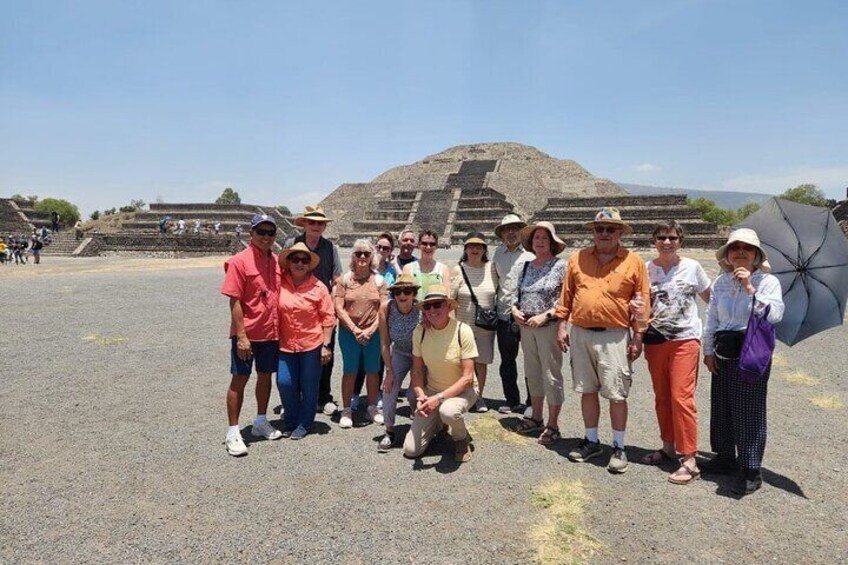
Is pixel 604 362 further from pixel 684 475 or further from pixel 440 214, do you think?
pixel 440 214

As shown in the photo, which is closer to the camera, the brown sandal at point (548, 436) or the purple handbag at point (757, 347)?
the purple handbag at point (757, 347)

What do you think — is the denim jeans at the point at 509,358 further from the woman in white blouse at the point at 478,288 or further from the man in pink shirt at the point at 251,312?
the man in pink shirt at the point at 251,312

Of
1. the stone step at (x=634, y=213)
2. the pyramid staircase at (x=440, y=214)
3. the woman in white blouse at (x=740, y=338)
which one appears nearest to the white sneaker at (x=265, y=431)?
the woman in white blouse at (x=740, y=338)

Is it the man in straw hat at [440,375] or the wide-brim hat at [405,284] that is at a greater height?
the wide-brim hat at [405,284]

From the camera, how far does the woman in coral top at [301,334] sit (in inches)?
175

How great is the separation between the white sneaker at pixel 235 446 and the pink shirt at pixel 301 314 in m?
0.82

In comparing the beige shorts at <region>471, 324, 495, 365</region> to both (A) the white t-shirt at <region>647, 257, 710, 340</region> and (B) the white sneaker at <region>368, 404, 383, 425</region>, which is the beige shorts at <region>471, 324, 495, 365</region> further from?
(A) the white t-shirt at <region>647, 257, 710, 340</region>

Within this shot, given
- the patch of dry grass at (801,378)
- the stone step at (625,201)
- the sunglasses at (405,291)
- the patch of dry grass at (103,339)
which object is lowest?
the patch of dry grass at (801,378)

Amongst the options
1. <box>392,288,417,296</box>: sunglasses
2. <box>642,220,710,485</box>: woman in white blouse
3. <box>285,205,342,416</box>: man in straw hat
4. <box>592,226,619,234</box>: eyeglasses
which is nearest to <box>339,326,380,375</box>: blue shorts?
<box>285,205,342,416</box>: man in straw hat

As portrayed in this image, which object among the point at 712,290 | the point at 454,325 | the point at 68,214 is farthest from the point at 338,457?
the point at 68,214

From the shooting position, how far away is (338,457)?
164 inches

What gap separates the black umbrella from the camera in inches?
150

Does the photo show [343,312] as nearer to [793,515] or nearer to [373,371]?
[373,371]

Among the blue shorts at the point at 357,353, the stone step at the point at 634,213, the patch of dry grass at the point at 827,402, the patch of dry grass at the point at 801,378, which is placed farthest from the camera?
the stone step at the point at 634,213
